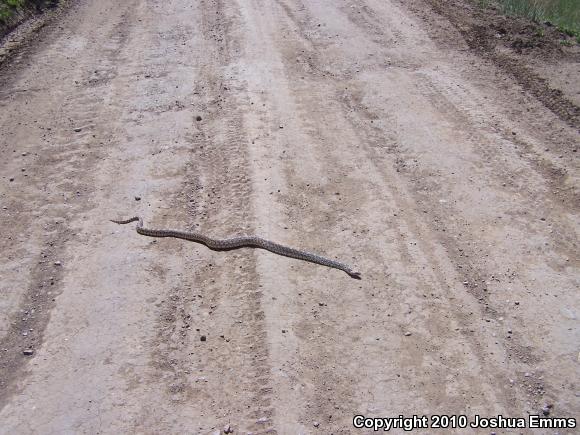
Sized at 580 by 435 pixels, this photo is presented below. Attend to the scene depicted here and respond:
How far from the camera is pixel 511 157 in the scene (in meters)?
8.75

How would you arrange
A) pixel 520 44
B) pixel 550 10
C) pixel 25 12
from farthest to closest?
pixel 25 12, pixel 550 10, pixel 520 44

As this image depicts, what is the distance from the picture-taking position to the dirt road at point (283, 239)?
5492 millimetres

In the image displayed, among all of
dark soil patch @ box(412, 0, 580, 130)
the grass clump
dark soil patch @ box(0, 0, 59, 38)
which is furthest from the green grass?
the grass clump

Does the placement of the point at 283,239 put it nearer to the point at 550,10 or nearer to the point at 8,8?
the point at 550,10

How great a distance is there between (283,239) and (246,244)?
1.54 feet

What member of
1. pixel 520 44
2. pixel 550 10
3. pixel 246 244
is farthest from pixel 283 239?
pixel 550 10

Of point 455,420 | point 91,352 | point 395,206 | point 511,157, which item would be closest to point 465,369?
point 455,420

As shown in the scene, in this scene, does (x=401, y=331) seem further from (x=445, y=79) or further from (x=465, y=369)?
(x=445, y=79)

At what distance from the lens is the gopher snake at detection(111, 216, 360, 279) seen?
6.99m

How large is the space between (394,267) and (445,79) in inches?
217

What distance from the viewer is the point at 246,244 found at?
24.1 ft

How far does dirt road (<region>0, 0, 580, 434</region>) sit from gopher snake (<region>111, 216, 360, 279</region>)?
0.36 ft

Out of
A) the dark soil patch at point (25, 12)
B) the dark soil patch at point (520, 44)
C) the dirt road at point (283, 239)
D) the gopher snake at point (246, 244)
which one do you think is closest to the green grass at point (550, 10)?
the dark soil patch at point (520, 44)

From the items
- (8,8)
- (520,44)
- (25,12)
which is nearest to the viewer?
(520,44)
